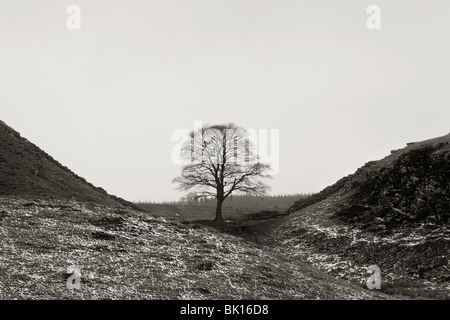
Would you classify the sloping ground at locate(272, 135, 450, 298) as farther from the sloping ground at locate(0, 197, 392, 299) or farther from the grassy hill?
the sloping ground at locate(0, 197, 392, 299)

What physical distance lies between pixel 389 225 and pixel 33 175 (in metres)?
30.3

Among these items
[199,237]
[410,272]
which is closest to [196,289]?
[199,237]

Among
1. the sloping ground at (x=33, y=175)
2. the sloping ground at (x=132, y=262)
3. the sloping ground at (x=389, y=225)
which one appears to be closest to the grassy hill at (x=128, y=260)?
the sloping ground at (x=132, y=262)

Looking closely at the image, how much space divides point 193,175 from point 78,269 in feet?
111

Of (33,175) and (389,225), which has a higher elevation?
(33,175)

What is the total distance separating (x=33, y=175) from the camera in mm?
42688

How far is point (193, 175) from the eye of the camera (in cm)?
5634

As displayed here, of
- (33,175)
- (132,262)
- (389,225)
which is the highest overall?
(33,175)

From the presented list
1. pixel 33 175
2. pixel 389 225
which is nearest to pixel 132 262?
pixel 33 175

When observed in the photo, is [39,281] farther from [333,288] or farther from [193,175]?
[193,175]

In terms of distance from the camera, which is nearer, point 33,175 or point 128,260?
point 128,260

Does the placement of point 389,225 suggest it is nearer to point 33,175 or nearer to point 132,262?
point 132,262

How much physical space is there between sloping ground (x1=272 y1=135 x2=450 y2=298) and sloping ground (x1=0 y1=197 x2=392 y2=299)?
6347 millimetres

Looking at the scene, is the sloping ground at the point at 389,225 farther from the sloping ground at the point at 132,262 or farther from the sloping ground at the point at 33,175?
the sloping ground at the point at 33,175
